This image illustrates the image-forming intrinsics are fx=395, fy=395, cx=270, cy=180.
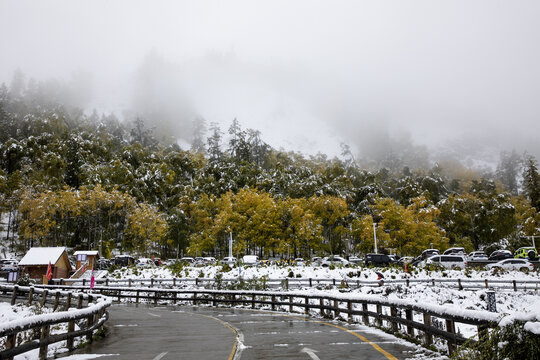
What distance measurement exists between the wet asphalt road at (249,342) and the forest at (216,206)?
4170 centimetres

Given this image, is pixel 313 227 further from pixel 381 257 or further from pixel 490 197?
pixel 490 197

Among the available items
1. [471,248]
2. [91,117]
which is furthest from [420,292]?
[91,117]

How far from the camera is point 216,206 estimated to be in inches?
2844

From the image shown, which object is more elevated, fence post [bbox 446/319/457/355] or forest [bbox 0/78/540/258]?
forest [bbox 0/78/540/258]

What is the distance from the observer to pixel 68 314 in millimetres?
9523

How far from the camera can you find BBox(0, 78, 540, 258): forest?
58.6 meters

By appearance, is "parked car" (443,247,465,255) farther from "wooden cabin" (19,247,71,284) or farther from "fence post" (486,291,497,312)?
"wooden cabin" (19,247,71,284)

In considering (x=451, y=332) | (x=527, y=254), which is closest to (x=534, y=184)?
(x=527, y=254)

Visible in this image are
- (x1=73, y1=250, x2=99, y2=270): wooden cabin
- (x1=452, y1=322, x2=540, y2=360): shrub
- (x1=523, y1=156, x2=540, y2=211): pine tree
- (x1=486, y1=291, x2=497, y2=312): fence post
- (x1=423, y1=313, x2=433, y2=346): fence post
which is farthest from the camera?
(x1=523, y1=156, x2=540, y2=211): pine tree

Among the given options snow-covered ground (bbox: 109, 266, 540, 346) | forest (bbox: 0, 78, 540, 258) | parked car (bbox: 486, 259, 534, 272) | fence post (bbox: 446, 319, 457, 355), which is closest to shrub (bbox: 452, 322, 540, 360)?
fence post (bbox: 446, 319, 457, 355)

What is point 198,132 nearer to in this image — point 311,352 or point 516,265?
point 516,265

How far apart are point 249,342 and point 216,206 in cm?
6239

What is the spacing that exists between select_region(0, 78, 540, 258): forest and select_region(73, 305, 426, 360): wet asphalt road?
137 feet

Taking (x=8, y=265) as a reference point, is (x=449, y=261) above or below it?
above
